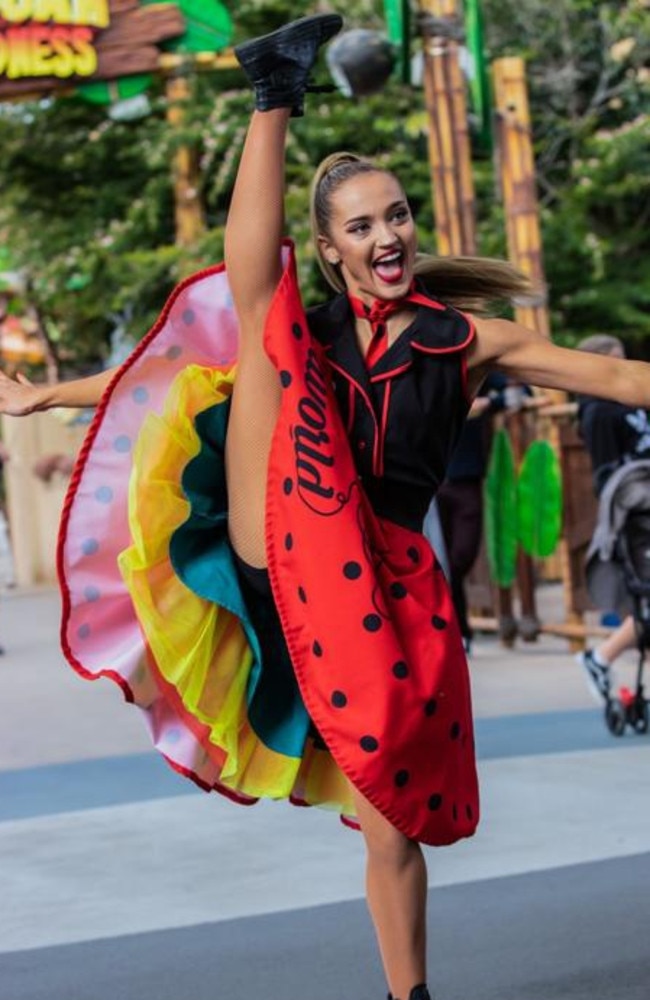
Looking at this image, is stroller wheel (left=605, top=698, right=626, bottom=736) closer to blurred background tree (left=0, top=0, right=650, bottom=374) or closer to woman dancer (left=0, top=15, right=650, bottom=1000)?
woman dancer (left=0, top=15, right=650, bottom=1000)

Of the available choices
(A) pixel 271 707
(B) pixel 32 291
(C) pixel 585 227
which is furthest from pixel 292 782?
(B) pixel 32 291

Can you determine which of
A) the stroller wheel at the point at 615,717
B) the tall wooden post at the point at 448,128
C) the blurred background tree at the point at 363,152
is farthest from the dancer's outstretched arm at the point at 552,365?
the blurred background tree at the point at 363,152

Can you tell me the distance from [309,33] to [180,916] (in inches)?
102

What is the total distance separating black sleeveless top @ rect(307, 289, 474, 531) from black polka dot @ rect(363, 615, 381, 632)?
271 mm

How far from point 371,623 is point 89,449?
2.66ft

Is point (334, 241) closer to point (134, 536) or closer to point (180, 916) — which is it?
point (134, 536)

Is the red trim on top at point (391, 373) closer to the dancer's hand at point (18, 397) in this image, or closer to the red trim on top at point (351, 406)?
the red trim on top at point (351, 406)

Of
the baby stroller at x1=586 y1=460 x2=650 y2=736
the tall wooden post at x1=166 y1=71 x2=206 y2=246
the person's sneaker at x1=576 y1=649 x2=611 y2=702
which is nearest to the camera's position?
the baby stroller at x1=586 y1=460 x2=650 y2=736

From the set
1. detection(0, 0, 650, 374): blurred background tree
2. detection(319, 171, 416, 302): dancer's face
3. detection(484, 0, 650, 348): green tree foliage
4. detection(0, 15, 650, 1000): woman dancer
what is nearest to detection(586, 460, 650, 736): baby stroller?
detection(0, 15, 650, 1000): woman dancer

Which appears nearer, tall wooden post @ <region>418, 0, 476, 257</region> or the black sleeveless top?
the black sleeveless top

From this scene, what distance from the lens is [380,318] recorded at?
3963 millimetres

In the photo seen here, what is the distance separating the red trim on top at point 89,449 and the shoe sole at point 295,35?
504mm

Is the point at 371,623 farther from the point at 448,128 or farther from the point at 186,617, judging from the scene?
the point at 448,128

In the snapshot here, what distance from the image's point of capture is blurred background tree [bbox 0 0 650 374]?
19.7m
